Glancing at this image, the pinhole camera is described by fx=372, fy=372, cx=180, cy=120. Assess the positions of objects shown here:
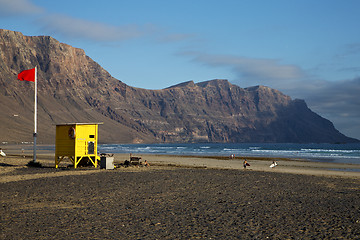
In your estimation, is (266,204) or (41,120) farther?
(41,120)

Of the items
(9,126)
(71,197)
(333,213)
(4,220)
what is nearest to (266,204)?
(333,213)

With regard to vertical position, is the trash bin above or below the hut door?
below

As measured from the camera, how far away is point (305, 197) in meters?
14.9

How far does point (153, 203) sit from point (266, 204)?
13.0ft

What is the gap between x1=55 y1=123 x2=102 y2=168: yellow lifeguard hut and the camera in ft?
87.9

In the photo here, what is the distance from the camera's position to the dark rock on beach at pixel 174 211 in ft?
29.6

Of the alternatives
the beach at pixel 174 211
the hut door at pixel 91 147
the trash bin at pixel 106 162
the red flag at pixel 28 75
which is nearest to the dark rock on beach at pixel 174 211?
the beach at pixel 174 211

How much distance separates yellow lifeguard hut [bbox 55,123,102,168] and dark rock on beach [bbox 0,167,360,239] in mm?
8485

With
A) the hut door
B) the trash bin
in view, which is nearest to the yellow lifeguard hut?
the hut door

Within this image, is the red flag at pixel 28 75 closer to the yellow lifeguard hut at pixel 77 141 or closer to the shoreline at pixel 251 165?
the yellow lifeguard hut at pixel 77 141

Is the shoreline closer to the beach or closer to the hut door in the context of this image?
the hut door

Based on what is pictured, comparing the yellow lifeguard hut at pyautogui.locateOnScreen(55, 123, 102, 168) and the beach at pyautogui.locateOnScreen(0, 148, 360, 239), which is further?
the yellow lifeguard hut at pyautogui.locateOnScreen(55, 123, 102, 168)

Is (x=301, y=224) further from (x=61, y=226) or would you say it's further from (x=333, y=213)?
(x=61, y=226)

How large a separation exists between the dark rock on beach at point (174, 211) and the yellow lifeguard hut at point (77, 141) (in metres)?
8.49
